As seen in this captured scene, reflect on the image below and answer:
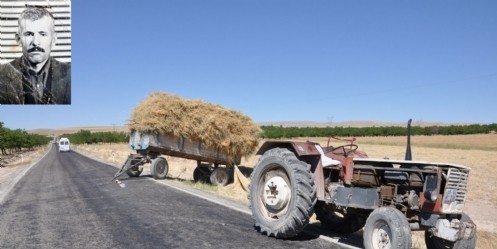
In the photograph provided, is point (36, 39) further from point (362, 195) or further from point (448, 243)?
point (448, 243)

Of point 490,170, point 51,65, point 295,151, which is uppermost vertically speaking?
point 51,65

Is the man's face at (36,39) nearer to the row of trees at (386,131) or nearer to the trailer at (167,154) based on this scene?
the trailer at (167,154)

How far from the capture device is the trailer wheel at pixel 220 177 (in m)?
18.9

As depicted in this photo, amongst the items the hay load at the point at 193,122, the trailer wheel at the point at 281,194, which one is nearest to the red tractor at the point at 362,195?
the trailer wheel at the point at 281,194

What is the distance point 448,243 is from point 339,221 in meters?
2.35

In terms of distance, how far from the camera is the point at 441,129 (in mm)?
102188

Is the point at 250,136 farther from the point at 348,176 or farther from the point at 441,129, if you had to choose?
the point at 441,129

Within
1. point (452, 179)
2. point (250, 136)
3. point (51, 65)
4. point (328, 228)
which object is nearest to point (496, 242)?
point (328, 228)

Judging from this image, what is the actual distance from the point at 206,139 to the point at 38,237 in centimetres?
1090

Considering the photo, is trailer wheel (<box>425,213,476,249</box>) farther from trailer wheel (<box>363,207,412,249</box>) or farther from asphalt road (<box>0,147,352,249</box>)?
asphalt road (<box>0,147,352,249</box>)

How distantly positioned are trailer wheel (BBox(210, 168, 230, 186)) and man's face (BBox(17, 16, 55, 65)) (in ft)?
44.0

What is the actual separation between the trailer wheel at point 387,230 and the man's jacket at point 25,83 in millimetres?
4195

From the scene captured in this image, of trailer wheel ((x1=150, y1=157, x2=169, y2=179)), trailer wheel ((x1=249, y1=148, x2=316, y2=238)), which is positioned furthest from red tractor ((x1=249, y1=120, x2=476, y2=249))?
trailer wheel ((x1=150, y1=157, x2=169, y2=179))

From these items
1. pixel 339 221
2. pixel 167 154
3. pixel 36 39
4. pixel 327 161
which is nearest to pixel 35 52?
pixel 36 39
